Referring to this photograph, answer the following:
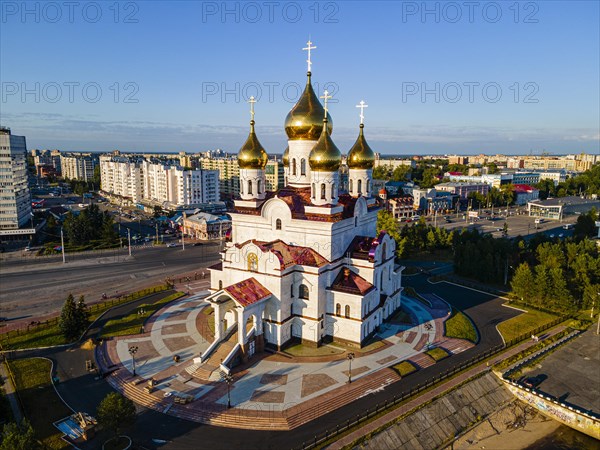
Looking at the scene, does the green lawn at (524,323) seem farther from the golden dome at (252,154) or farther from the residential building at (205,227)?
the residential building at (205,227)

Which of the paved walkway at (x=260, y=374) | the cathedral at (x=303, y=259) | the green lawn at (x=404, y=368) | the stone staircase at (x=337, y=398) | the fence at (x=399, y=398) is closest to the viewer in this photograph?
the fence at (x=399, y=398)

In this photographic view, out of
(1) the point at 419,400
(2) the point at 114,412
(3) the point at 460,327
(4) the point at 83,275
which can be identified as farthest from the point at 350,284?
(4) the point at 83,275

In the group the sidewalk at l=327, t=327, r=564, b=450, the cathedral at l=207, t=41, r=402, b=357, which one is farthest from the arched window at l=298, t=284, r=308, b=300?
the sidewalk at l=327, t=327, r=564, b=450

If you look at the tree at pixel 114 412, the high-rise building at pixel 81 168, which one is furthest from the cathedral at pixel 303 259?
the high-rise building at pixel 81 168

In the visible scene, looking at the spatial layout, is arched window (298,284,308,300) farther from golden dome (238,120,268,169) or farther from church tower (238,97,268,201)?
golden dome (238,120,268,169)

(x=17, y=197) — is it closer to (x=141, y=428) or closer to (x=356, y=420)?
(x=141, y=428)

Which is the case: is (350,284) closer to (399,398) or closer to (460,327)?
(399,398)
